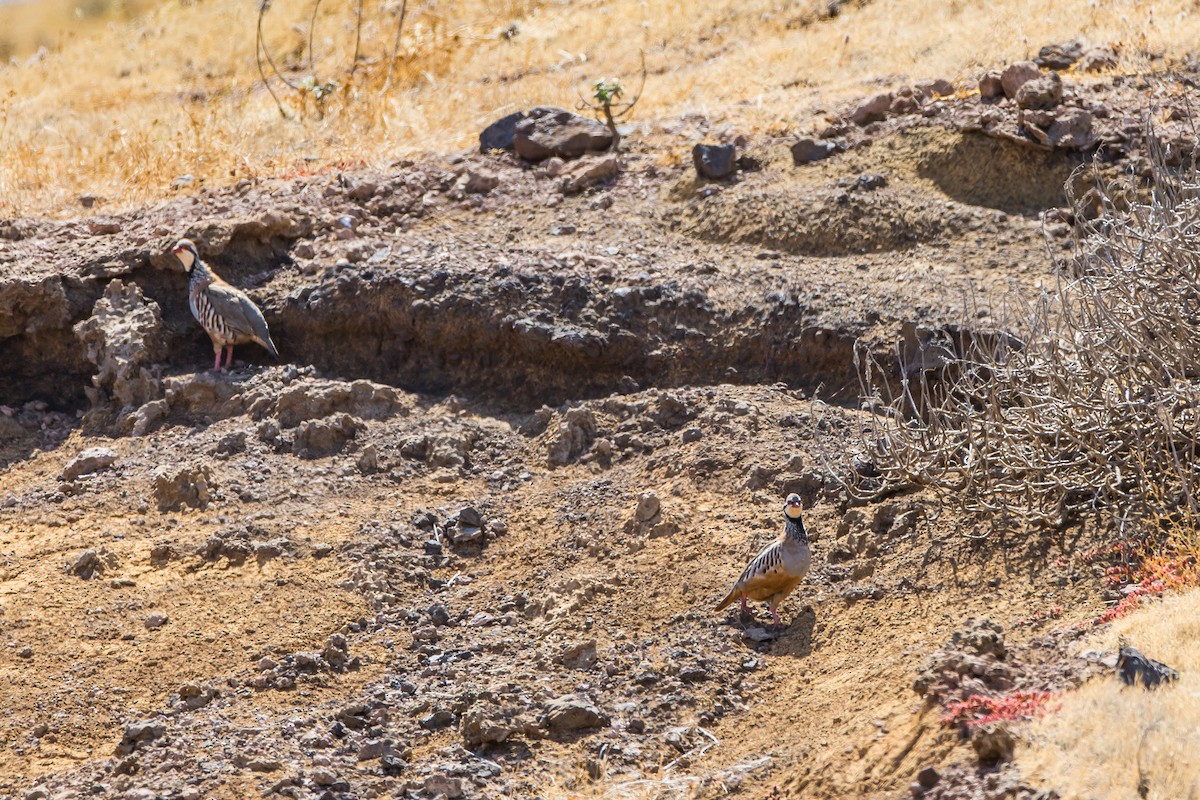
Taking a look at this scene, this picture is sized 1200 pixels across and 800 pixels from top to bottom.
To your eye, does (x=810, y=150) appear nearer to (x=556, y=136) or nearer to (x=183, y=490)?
(x=556, y=136)

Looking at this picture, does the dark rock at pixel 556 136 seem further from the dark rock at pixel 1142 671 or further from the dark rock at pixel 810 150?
the dark rock at pixel 1142 671

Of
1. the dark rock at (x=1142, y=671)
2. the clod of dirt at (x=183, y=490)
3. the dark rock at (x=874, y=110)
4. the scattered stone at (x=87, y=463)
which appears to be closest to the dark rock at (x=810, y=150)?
the dark rock at (x=874, y=110)

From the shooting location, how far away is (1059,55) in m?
11.1

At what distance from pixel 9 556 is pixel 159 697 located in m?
2.16

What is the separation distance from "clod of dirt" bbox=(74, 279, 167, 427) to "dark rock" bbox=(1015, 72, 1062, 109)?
702cm

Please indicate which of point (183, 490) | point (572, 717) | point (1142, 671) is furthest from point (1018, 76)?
point (183, 490)

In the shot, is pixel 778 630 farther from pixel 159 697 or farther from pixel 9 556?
pixel 9 556

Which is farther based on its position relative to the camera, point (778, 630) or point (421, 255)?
point (421, 255)

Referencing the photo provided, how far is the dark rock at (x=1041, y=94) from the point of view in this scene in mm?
9922

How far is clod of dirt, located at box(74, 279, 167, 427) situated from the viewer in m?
9.25

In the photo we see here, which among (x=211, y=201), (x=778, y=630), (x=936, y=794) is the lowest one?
(x=778, y=630)

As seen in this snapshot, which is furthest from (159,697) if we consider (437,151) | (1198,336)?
(437,151)

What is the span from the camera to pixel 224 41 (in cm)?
1933

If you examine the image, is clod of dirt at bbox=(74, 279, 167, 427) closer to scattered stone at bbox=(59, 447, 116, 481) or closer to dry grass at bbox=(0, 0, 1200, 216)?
scattered stone at bbox=(59, 447, 116, 481)
